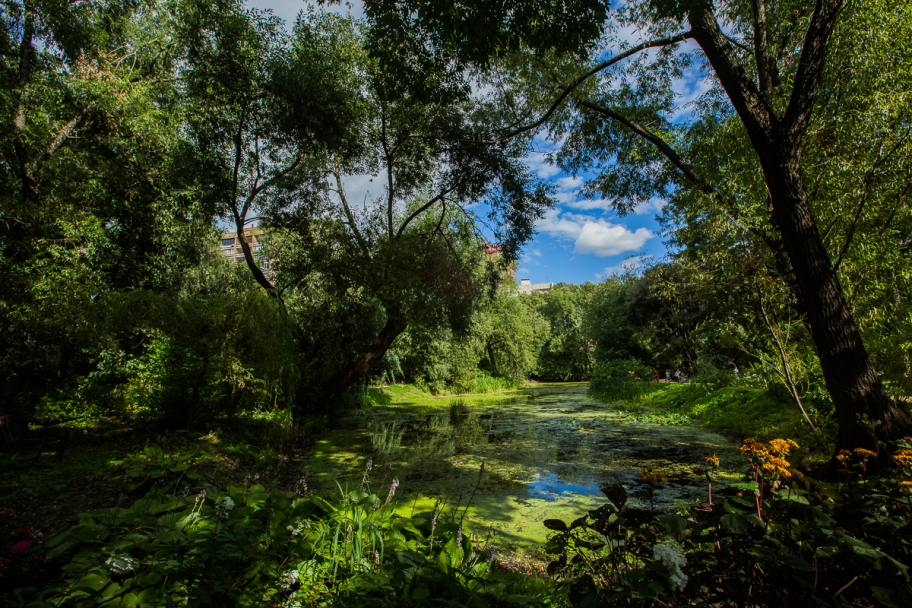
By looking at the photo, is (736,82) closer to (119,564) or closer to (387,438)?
(119,564)

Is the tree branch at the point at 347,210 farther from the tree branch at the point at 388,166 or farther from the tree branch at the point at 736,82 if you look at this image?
the tree branch at the point at 736,82

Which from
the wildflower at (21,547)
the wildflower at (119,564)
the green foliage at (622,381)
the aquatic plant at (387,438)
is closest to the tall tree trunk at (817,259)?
the wildflower at (119,564)

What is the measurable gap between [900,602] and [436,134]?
9.11 m

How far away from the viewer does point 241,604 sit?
5.06 ft

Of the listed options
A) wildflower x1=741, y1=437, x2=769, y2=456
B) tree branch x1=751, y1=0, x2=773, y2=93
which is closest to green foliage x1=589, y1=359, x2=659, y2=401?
tree branch x1=751, y1=0, x2=773, y2=93

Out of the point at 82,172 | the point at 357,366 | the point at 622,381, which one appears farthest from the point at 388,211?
the point at 622,381

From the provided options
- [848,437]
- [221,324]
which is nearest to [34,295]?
[221,324]

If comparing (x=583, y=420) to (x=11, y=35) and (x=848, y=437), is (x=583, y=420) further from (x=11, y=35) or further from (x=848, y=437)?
(x=11, y=35)

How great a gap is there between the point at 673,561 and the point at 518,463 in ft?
15.6

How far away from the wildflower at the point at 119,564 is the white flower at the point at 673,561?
181cm

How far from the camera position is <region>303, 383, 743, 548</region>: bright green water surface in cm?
391

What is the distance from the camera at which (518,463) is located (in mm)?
5930

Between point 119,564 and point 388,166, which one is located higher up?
point 388,166

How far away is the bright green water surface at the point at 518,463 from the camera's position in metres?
3.91
